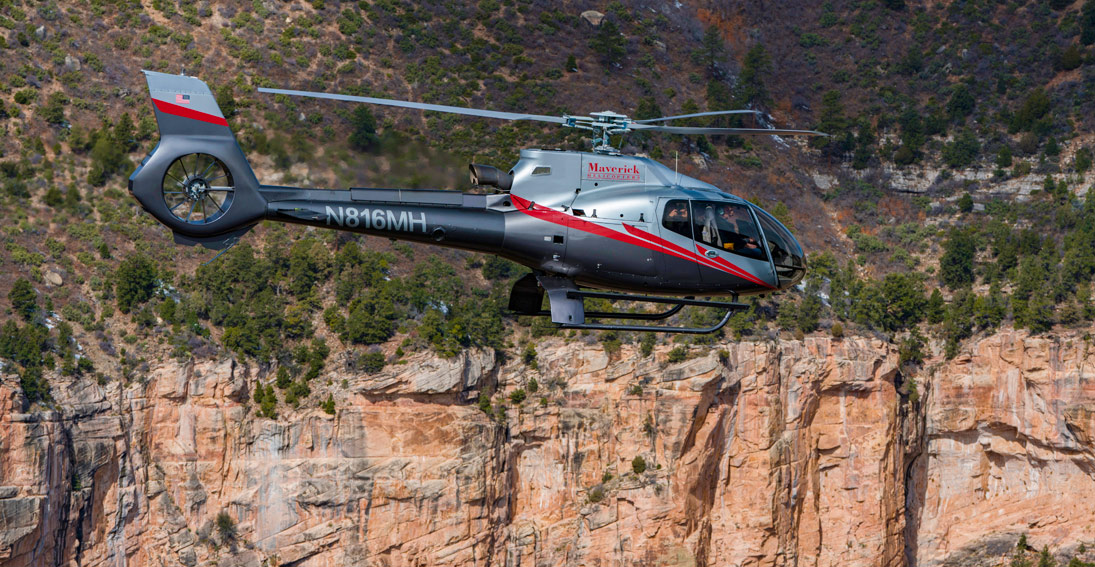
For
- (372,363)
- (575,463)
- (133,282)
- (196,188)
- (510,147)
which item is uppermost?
(510,147)

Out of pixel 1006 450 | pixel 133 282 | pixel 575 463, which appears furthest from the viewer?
pixel 1006 450

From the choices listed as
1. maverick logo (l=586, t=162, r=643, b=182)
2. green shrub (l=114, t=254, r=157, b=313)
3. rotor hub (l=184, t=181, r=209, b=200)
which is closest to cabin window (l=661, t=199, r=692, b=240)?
maverick logo (l=586, t=162, r=643, b=182)

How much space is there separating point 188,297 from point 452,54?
24563 mm

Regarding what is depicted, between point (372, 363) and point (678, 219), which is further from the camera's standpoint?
point (372, 363)

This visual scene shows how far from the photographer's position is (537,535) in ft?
187

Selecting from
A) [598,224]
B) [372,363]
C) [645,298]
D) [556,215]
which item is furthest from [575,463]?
[556,215]

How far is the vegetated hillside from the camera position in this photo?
5684cm

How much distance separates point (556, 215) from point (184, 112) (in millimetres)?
7247

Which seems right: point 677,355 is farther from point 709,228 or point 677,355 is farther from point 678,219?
point 678,219

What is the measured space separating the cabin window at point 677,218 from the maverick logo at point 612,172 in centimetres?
92

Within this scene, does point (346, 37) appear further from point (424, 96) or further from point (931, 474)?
point (931, 474)

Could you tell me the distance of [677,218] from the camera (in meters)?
29.0

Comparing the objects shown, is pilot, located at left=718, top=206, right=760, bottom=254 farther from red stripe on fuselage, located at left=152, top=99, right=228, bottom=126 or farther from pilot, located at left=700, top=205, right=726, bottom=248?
red stripe on fuselage, located at left=152, top=99, right=228, bottom=126

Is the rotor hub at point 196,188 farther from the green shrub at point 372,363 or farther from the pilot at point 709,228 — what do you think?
the green shrub at point 372,363
